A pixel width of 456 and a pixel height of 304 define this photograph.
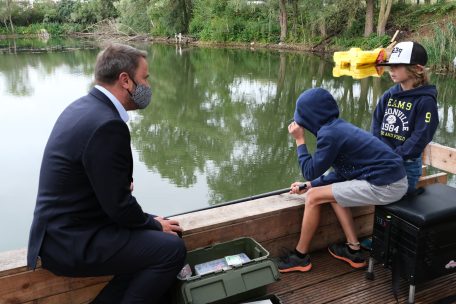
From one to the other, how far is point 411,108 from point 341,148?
595 mm

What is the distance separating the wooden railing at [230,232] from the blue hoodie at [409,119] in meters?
0.51

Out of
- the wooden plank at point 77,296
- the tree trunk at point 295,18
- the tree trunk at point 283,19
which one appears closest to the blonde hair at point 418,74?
the wooden plank at point 77,296

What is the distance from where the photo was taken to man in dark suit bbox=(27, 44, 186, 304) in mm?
1644

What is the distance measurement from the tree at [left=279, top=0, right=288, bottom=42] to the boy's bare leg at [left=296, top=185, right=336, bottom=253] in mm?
25109

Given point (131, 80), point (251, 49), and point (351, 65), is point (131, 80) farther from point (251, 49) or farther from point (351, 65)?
point (251, 49)

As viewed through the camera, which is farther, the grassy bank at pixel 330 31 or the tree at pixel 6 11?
the tree at pixel 6 11

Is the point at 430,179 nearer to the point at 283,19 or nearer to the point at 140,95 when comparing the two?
the point at 140,95

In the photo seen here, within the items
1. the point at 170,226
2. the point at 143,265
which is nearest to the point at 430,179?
the point at 170,226

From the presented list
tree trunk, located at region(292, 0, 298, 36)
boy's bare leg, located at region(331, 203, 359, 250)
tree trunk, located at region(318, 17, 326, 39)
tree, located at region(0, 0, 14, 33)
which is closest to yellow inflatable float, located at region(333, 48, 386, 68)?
tree trunk, located at region(318, 17, 326, 39)

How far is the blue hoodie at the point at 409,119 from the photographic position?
2.49 metres

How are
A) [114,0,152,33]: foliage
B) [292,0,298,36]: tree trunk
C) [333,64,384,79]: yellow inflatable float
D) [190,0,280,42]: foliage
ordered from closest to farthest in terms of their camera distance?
[333,64,384,79]: yellow inflatable float < [292,0,298,36]: tree trunk < [190,0,280,42]: foliage < [114,0,152,33]: foliage

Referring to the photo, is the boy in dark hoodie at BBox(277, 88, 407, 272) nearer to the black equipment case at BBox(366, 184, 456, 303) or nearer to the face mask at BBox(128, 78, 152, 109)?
the black equipment case at BBox(366, 184, 456, 303)

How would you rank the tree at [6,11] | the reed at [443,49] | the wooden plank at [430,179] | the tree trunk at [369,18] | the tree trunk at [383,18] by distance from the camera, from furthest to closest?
the tree at [6,11] → the tree trunk at [369,18] → the tree trunk at [383,18] → the reed at [443,49] → the wooden plank at [430,179]

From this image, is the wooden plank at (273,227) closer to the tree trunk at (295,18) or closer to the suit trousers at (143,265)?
the suit trousers at (143,265)
